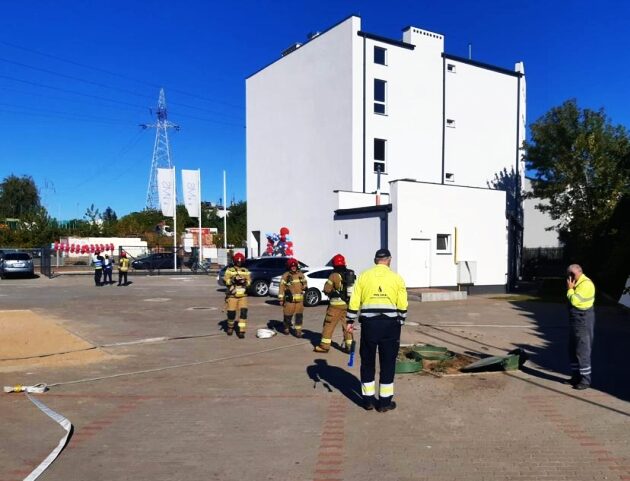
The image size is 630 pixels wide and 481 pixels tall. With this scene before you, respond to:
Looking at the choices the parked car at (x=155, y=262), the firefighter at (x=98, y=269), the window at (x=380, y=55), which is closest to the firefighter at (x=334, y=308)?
the firefighter at (x=98, y=269)

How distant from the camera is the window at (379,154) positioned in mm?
28266

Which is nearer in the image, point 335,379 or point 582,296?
point 582,296

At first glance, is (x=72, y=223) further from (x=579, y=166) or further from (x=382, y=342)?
(x=382, y=342)

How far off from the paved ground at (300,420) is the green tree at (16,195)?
86359 millimetres

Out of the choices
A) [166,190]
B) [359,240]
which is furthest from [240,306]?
[166,190]

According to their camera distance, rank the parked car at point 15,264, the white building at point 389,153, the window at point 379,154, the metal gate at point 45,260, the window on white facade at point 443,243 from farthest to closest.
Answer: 1. the metal gate at point 45,260
2. the parked car at point 15,264
3. the window at point 379,154
4. the window on white facade at point 443,243
5. the white building at point 389,153

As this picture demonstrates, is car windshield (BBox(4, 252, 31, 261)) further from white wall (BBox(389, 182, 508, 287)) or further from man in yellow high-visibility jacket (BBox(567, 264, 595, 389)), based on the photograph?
man in yellow high-visibility jacket (BBox(567, 264, 595, 389))

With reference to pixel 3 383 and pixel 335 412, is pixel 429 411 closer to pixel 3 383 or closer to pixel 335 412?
pixel 335 412

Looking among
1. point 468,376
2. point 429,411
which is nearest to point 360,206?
point 468,376

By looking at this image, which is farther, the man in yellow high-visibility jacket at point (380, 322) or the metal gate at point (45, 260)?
the metal gate at point (45, 260)

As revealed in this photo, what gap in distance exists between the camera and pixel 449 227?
2341 centimetres

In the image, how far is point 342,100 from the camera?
27969 millimetres

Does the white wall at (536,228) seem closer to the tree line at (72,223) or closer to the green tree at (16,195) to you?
the tree line at (72,223)

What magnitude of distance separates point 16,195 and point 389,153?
78155 mm
